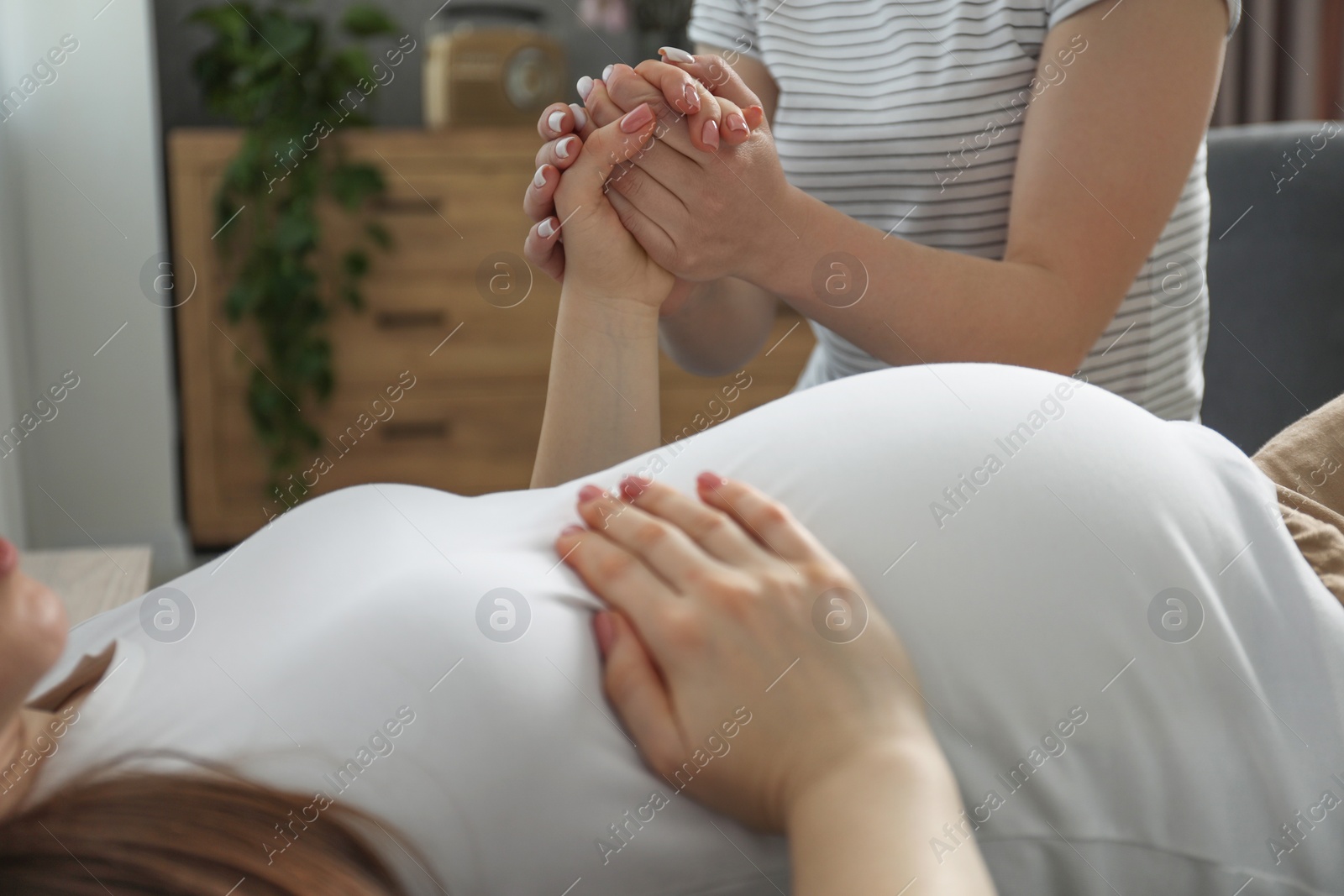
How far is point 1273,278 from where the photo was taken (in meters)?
1.20

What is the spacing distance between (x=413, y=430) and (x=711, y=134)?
6.62 ft

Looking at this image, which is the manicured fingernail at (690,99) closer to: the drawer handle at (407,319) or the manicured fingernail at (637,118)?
the manicured fingernail at (637,118)

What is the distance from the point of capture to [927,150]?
0.99 metres

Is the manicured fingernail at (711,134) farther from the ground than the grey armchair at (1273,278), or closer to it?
farther from the ground

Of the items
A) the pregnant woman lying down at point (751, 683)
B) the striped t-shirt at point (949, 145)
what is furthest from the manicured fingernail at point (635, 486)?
the striped t-shirt at point (949, 145)

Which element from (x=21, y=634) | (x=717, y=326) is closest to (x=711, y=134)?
(x=717, y=326)

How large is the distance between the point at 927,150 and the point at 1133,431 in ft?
1.77

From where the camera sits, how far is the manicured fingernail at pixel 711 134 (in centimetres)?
75

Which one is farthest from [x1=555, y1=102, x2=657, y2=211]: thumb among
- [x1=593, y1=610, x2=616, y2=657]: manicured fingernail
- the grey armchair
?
the grey armchair

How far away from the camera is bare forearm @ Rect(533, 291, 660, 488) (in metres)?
0.81

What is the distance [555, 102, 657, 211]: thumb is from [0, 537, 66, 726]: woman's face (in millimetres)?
485

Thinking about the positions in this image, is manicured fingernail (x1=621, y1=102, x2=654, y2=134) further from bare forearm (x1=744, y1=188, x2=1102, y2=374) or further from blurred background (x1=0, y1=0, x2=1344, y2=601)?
blurred background (x1=0, y1=0, x2=1344, y2=601)

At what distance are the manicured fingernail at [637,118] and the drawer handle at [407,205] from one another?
1.93m

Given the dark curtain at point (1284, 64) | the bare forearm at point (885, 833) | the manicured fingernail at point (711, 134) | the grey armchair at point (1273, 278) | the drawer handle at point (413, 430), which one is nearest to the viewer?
A: the bare forearm at point (885, 833)
